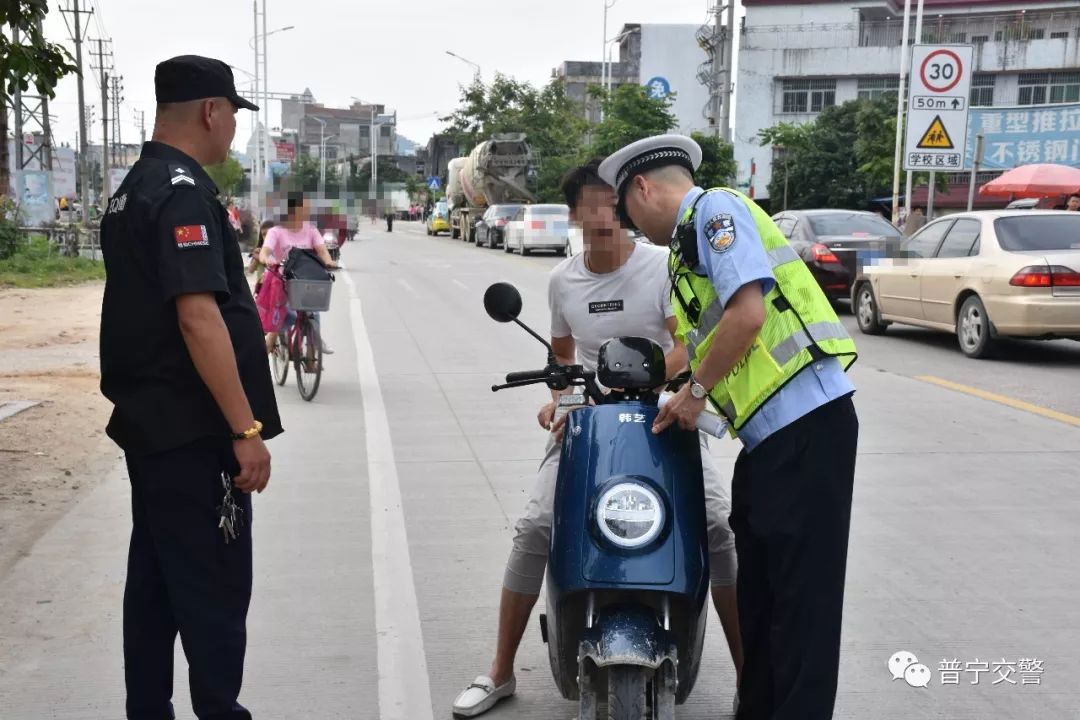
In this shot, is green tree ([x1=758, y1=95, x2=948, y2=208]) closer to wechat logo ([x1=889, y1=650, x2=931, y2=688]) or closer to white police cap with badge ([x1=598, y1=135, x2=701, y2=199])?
wechat logo ([x1=889, y1=650, x2=931, y2=688])

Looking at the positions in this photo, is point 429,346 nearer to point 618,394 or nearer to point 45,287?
point 618,394

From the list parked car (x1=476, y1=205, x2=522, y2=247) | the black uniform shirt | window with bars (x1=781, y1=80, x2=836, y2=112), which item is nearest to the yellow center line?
the black uniform shirt

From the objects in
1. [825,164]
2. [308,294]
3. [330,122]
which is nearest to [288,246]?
[308,294]

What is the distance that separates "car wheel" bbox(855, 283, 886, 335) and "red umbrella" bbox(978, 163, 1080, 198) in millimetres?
9923

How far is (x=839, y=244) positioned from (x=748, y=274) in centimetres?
1382

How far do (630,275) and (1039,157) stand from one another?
29.9m

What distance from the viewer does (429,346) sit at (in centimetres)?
1307

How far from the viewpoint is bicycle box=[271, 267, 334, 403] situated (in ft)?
31.3

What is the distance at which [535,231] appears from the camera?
110 ft

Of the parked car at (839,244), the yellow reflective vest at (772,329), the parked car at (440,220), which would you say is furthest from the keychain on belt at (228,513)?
the parked car at (440,220)

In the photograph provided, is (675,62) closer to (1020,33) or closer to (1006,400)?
(1020,33)

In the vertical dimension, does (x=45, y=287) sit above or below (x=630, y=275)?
below

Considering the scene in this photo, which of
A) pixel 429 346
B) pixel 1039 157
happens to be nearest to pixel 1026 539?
pixel 429 346

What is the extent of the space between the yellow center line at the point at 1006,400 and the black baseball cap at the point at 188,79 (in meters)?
7.27
